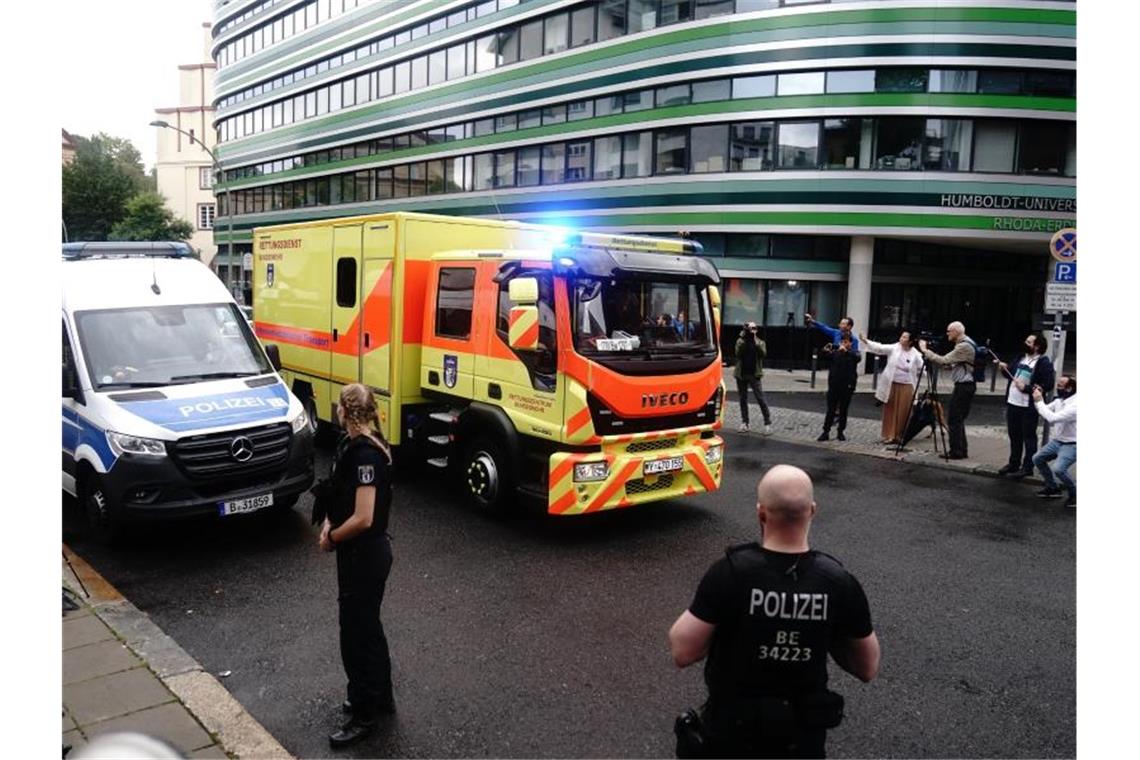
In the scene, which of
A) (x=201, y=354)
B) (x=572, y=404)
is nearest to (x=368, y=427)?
(x=572, y=404)

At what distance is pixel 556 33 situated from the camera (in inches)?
1206

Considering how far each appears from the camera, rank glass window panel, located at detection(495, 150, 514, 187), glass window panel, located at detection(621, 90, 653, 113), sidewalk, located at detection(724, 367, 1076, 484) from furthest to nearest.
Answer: glass window panel, located at detection(495, 150, 514, 187) → glass window panel, located at detection(621, 90, 653, 113) → sidewalk, located at detection(724, 367, 1076, 484)

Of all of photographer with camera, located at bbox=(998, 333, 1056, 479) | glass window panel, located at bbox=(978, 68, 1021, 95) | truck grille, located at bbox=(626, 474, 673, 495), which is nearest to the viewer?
truck grille, located at bbox=(626, 474, 673, 495)

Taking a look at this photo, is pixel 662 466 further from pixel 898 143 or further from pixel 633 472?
pixel 898 143

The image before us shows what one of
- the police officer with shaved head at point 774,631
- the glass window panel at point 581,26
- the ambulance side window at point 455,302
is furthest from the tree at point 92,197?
the police officer with shaved head at point 774,631

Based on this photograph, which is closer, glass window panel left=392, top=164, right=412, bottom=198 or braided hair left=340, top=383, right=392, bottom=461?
braided hair left=340, top=383, right=392, bottom=461

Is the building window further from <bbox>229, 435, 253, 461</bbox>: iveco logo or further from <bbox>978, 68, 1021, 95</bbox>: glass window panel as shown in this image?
<bbox>229, 435, 253, 461</bbox>: iveco logo

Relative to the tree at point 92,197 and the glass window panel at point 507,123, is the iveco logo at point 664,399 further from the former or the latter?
the tree at point 92,197

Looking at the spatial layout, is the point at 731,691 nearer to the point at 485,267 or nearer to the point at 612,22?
the point at 485,267

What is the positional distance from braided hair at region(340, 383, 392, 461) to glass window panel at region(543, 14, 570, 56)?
28.5 meters

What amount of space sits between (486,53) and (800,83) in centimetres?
1478

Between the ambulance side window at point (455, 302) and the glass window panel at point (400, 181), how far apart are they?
3167 cm

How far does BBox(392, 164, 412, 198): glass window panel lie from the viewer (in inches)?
1532

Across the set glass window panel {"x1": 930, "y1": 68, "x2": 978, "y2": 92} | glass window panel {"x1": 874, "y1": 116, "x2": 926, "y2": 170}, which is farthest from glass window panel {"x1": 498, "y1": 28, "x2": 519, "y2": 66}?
glass window panel {"x1": 930, "y1": 68, "x2": 978, "y2": 92}
